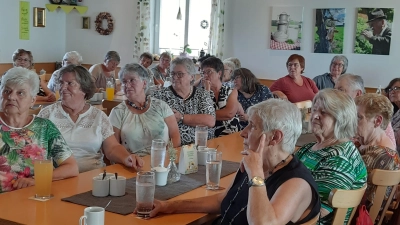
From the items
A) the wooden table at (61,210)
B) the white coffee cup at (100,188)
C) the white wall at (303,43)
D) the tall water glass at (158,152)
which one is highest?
the white wall at (303,43)

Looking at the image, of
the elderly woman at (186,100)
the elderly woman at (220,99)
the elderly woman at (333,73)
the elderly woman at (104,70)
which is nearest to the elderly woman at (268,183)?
the elderly woman at (186,100)

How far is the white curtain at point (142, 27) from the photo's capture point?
888 centimetres

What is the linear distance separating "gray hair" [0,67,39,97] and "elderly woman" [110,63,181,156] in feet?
2.57

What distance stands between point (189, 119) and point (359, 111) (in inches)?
56.1

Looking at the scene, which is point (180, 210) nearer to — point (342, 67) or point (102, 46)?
point (342, 67)

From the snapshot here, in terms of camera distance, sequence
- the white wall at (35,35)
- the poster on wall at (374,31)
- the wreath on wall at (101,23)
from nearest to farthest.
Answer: the poster on wall at (374,31)
the white wall at (35,35)
the wreath on wall at (101,23)

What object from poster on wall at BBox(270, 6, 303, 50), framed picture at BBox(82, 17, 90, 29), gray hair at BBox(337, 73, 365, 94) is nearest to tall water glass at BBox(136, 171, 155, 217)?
gray hair at BBox(337, 73, 365, 94)

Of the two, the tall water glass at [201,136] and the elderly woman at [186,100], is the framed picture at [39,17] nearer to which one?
the elderly woman at [186,100]

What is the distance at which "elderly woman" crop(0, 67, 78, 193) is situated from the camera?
2.51 m

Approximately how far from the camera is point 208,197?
2215mm

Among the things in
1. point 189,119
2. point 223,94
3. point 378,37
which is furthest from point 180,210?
point 378,37

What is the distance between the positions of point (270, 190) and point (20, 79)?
1.45 meters

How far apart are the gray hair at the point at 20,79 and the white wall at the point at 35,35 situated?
20.2ft

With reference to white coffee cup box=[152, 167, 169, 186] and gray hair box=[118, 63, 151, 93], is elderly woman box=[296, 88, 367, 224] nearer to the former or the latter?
white coffee cup box=[152, 167, 169, 186]
